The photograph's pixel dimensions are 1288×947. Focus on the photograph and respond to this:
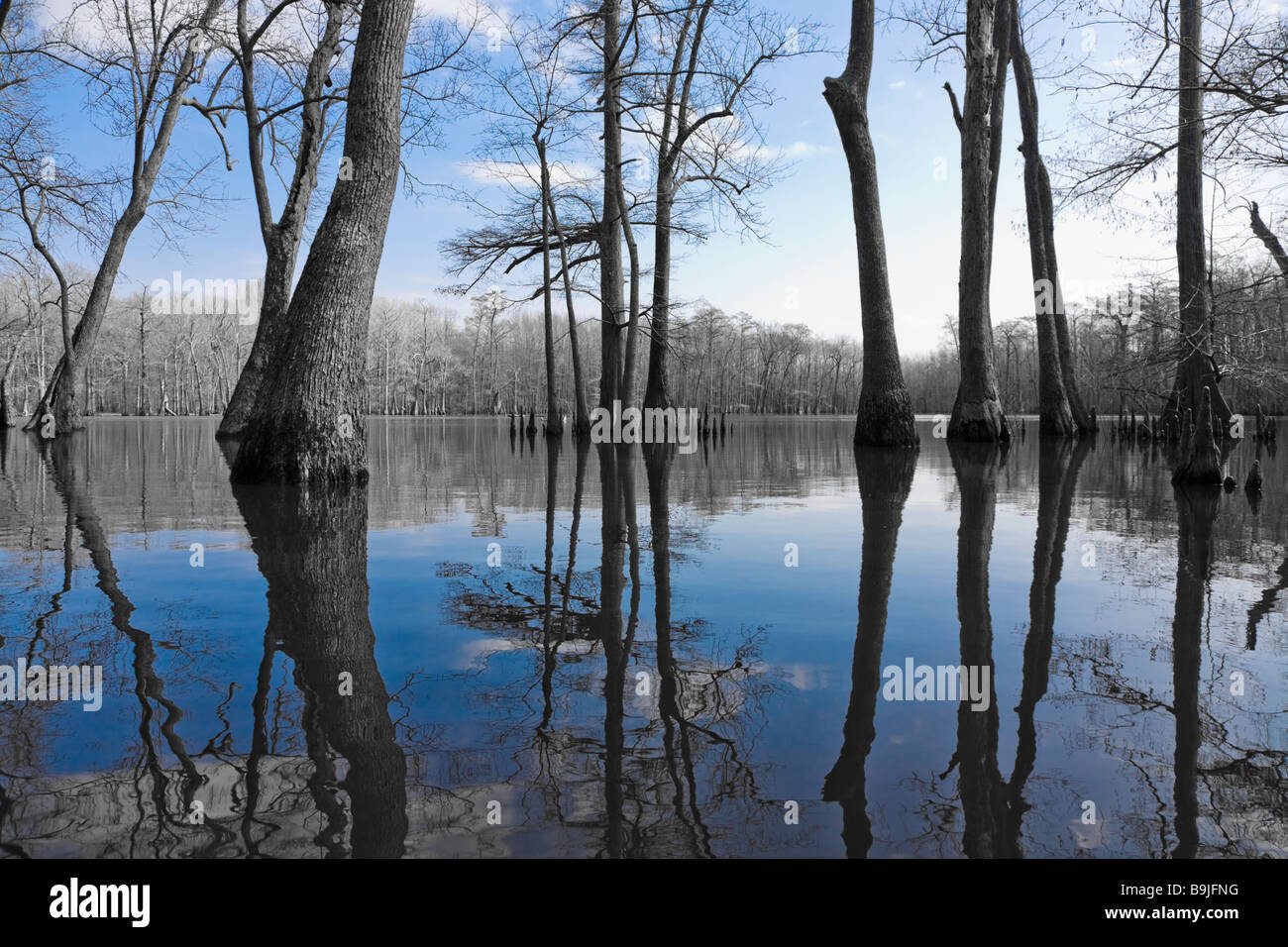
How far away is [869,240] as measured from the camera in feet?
44.1

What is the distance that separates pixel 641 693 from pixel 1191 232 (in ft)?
30.5

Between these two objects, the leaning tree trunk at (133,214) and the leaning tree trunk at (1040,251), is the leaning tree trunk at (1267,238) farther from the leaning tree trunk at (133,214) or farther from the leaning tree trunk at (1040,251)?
the leaning tree trunk at (133,214)

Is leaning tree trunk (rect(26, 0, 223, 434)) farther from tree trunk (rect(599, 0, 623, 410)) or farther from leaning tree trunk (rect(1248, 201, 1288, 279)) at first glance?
leaning tree trunk (rect(1248, 201, 1288, 279))

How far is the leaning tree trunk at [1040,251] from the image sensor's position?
18.6 meters

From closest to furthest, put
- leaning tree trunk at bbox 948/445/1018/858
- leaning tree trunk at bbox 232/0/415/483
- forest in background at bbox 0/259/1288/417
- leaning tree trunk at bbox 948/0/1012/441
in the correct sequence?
leaning tree trunk at bbox 948/445/1018/858 → leaning tree trunk at bbox 232/0/415/483 → leaning tree trunk at bbox 948/0/1012/441 → forest in background at bbox 0/259/1288/417

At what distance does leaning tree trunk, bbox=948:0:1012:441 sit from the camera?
13.6 meters

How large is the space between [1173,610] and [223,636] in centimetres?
356

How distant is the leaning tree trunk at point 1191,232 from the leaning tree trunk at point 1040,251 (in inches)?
394

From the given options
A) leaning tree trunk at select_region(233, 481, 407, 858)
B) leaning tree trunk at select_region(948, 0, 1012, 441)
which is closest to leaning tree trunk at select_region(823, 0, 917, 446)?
leaning tree trunk at select_region(948, 0, 1012, 441)

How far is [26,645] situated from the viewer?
2.69m

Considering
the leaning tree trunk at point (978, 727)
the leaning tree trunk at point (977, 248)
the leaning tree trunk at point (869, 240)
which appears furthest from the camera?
the leaning tree trunk at point (977, 248)

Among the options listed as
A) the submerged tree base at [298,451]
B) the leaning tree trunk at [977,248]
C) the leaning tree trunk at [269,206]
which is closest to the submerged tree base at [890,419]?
the leaning tree trunk at [977,248]

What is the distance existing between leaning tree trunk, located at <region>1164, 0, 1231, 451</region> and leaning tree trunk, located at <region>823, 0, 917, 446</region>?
191 inches
